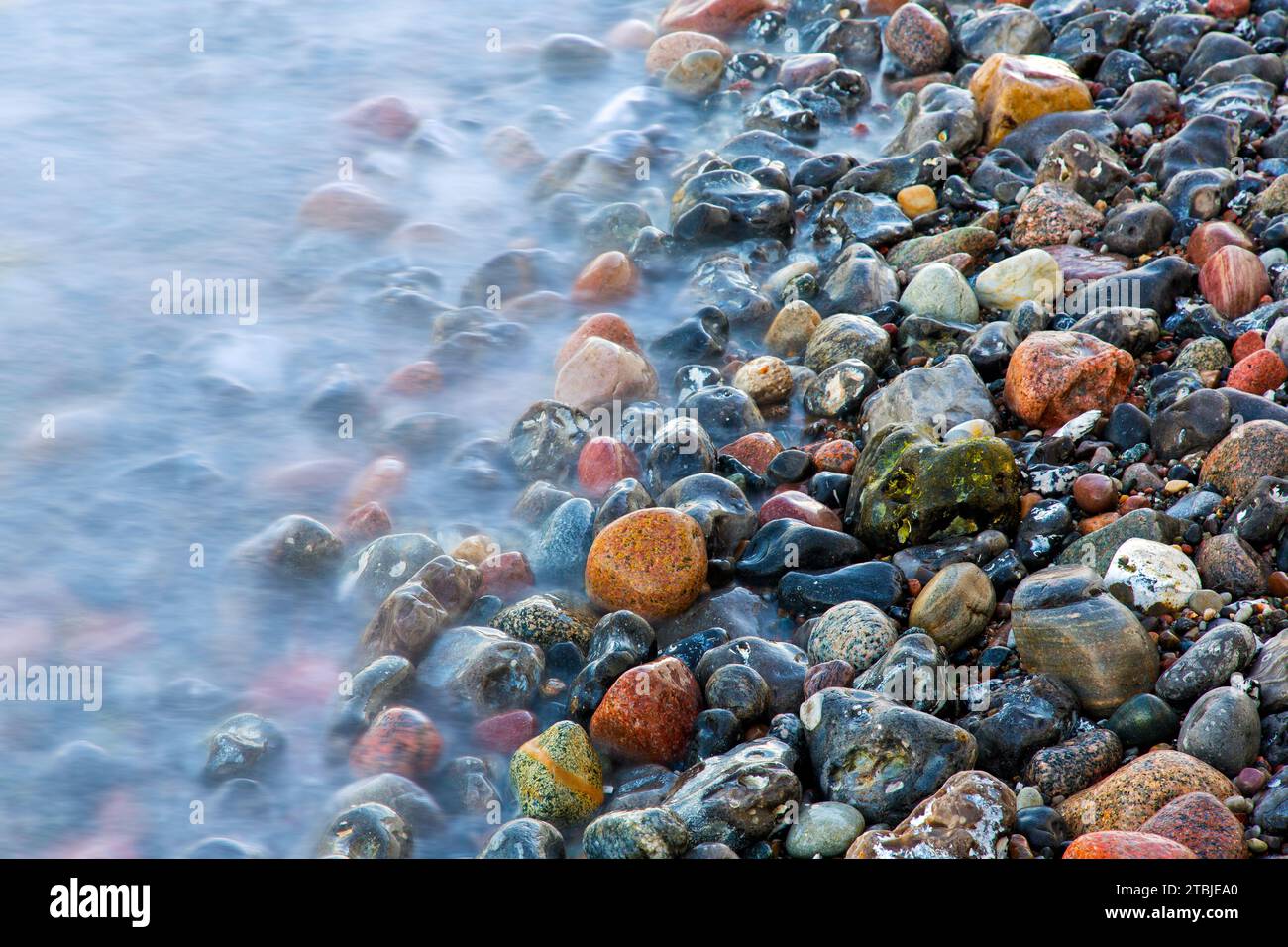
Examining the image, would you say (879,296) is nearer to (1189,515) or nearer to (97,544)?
(1189,515)

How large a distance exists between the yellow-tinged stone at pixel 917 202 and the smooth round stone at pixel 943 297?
0.95 m

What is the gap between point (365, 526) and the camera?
523cm

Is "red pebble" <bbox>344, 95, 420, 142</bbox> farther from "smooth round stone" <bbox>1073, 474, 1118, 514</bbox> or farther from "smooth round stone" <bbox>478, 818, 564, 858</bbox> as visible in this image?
"smooth round stone" <bbox>478, 818, 564, 858</bbox>

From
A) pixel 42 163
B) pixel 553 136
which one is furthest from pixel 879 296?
pixel 42 163

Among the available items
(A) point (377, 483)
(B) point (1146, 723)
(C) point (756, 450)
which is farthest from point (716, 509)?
(B) point (1146, 723)

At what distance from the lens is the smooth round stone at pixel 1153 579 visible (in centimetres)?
400

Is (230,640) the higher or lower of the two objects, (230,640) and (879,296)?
the lower

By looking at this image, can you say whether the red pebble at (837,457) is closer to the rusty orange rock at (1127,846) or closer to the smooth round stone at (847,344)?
the smooth round stone at (847,344)

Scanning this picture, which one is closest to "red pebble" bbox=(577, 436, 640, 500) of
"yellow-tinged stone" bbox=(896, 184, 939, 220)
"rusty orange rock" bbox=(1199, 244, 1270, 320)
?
"yellow-tinged stone" bbox=(896, 184, 939, 220)

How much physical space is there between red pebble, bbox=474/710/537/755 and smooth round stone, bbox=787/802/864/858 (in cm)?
108

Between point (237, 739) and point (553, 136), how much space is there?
18.9 ft

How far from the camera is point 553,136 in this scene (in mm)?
8758

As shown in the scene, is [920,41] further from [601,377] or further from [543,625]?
[543,625]

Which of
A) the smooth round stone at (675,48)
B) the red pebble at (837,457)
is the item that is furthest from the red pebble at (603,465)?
the smooth round stone at (675,48)
